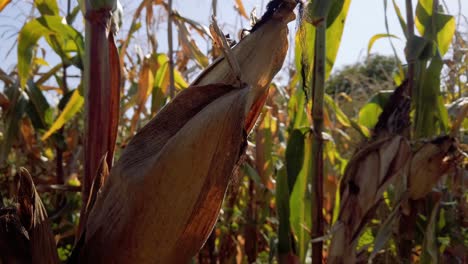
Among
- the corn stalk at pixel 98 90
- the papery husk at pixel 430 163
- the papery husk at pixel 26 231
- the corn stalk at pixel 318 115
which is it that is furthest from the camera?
the papery husk at pixel 430 163

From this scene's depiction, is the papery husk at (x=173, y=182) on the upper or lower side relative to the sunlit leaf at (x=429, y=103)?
lower

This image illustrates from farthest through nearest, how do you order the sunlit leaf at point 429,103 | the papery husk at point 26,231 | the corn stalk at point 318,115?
the sunlit leaf at point 429,103 < the corn stalk at point 318,115 < the papery husk at point 26,231

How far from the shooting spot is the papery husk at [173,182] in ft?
1.21

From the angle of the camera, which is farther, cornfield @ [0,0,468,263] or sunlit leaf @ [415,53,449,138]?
sunlit leaf @ [415,53,449,138]

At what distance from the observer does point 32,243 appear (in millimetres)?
371

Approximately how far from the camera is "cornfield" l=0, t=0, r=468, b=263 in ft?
1.23

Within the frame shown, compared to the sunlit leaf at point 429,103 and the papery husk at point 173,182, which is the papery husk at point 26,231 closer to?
the papery husk at point 173,182

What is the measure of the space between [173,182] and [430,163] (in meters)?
0.71

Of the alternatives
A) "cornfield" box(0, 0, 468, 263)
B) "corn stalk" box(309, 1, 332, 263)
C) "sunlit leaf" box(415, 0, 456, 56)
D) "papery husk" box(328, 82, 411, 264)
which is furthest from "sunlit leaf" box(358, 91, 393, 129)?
"corn stalk" box(309, 1, 332, 263)

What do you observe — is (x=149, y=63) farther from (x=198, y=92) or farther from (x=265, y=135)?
(x=198, y=92)

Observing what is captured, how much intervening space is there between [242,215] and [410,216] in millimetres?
715

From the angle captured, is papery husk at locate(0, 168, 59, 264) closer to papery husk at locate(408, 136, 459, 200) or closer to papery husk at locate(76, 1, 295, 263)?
papery husk at locate(76, 1, 295, 263)

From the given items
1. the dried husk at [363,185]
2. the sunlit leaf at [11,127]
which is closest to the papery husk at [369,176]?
the dried husk at [363,185]

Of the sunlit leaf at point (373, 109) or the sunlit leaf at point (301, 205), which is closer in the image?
the sunlit leaf at point (301, 205)
